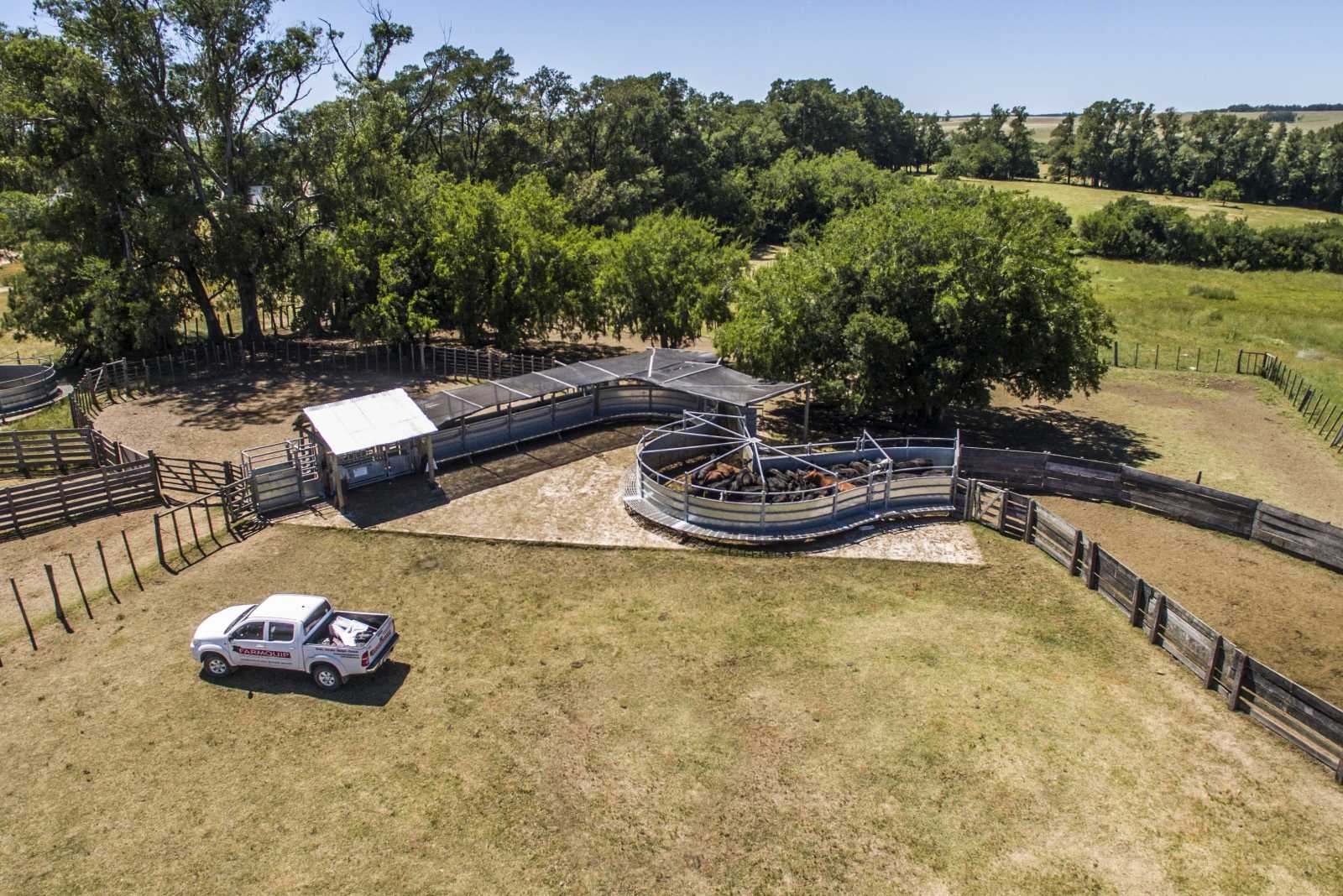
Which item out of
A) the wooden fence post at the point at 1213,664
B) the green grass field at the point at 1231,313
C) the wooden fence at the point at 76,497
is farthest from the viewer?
the green grass field at the point at 1231,313

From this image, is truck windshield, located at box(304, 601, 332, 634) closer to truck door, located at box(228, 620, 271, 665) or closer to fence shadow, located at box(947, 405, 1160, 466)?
truck door, located at box(228, 620, 271, 665)

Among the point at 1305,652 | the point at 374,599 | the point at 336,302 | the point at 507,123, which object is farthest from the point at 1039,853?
the point at 507,123

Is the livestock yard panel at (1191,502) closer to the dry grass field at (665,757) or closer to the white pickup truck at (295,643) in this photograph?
the dry grass field at (665,757)

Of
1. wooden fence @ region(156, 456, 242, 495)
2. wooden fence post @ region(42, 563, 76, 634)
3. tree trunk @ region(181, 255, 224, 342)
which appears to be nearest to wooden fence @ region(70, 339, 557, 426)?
tree trunk @ region(181, 255, 224, 342)

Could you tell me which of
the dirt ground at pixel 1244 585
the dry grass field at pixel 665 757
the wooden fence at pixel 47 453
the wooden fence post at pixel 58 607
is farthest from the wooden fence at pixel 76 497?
the dirt ground at pixel 1244 585

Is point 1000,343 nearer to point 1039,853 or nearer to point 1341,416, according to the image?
point 1341,416

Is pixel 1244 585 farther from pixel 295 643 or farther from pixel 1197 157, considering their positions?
pixel 1197 157

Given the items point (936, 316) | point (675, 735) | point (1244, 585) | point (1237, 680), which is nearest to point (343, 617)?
point (675, 735)
